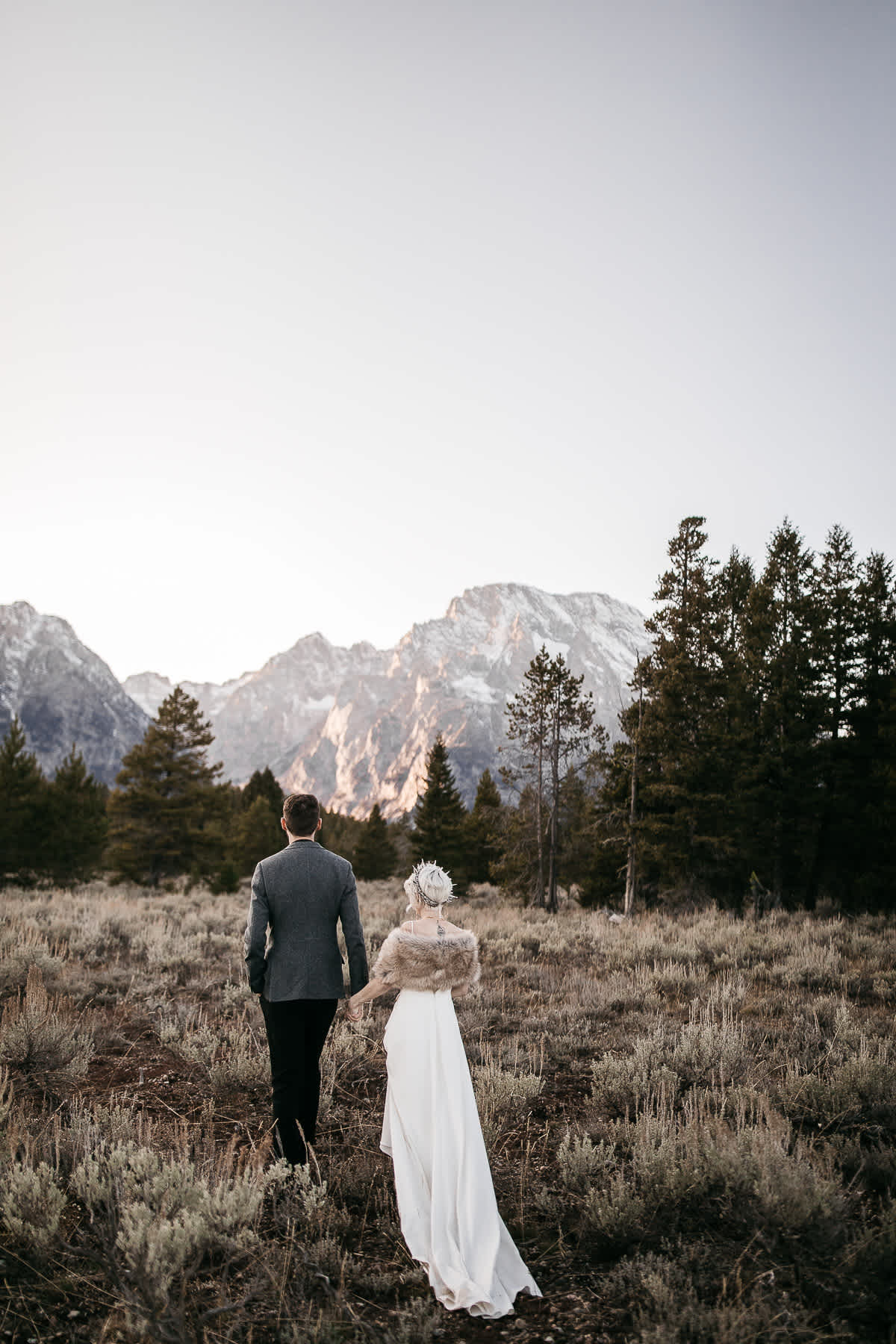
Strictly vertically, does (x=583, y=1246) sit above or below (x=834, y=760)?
below

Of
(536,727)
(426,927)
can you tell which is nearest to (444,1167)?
(426,927)

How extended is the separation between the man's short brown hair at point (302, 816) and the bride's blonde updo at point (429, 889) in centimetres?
74

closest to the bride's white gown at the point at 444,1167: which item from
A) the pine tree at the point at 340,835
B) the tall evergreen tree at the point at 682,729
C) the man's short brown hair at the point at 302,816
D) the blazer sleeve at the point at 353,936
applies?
the blazer sleeve at the point at 353,936

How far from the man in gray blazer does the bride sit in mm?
344

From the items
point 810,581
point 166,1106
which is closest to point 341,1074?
point 166,1106

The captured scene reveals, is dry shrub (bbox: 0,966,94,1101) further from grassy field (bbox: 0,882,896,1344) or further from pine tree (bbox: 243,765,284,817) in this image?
pine tree (bbox: 243,765,284,817)

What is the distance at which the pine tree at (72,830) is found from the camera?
26594 mm

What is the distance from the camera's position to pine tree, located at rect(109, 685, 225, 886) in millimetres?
29391

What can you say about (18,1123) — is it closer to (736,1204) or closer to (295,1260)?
(295,1260)

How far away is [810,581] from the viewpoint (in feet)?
78.0

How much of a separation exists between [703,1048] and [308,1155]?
142 inches

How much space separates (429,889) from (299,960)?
37.7 inches

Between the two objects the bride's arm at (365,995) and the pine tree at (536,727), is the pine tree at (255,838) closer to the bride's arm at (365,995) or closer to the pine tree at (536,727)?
the pine tree at (536,727)

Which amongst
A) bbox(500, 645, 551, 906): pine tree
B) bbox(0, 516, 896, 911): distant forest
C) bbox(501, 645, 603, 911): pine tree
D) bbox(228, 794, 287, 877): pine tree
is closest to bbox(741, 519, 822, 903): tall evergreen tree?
bbox(0, 516, 896, 911): distant forest
